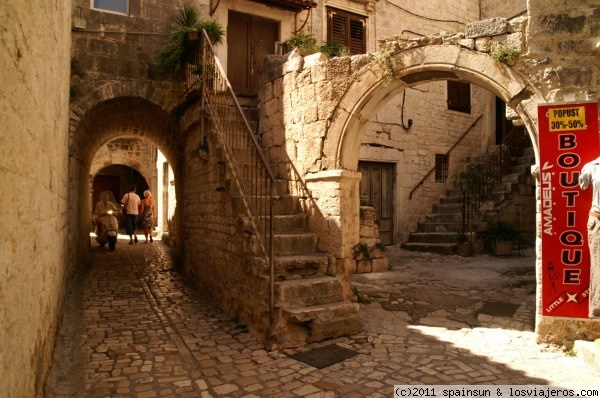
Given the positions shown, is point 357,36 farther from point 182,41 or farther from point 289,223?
point 289,223

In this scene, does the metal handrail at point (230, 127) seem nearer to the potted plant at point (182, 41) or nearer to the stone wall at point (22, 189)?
the potted plant at point (182, 41)

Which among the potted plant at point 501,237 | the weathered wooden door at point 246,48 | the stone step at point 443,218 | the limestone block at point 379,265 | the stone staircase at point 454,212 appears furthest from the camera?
the stone step at point 443,218

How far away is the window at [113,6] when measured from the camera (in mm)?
7684

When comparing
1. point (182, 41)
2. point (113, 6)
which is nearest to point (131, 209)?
point (113, 6)

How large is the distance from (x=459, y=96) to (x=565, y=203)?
9.50 meters

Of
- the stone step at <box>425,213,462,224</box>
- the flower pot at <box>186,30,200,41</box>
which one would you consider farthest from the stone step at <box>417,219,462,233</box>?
the flower pot at <box>186,30,200,41</box>

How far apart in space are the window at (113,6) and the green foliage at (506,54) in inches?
259

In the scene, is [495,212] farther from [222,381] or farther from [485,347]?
[222,381]

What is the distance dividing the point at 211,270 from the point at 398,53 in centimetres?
401

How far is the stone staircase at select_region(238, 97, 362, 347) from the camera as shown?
4391mm

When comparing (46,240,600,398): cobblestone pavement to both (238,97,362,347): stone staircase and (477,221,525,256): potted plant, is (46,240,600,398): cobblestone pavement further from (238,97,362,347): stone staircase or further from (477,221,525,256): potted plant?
(477,221,525,256): potted plant

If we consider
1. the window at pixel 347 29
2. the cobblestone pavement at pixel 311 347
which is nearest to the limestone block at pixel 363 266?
the cobblestone pavement at pixel 311 347

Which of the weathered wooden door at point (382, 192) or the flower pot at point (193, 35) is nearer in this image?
the flower pot at point (193, 35)

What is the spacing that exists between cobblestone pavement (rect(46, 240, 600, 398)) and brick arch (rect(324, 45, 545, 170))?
2.03 meters
